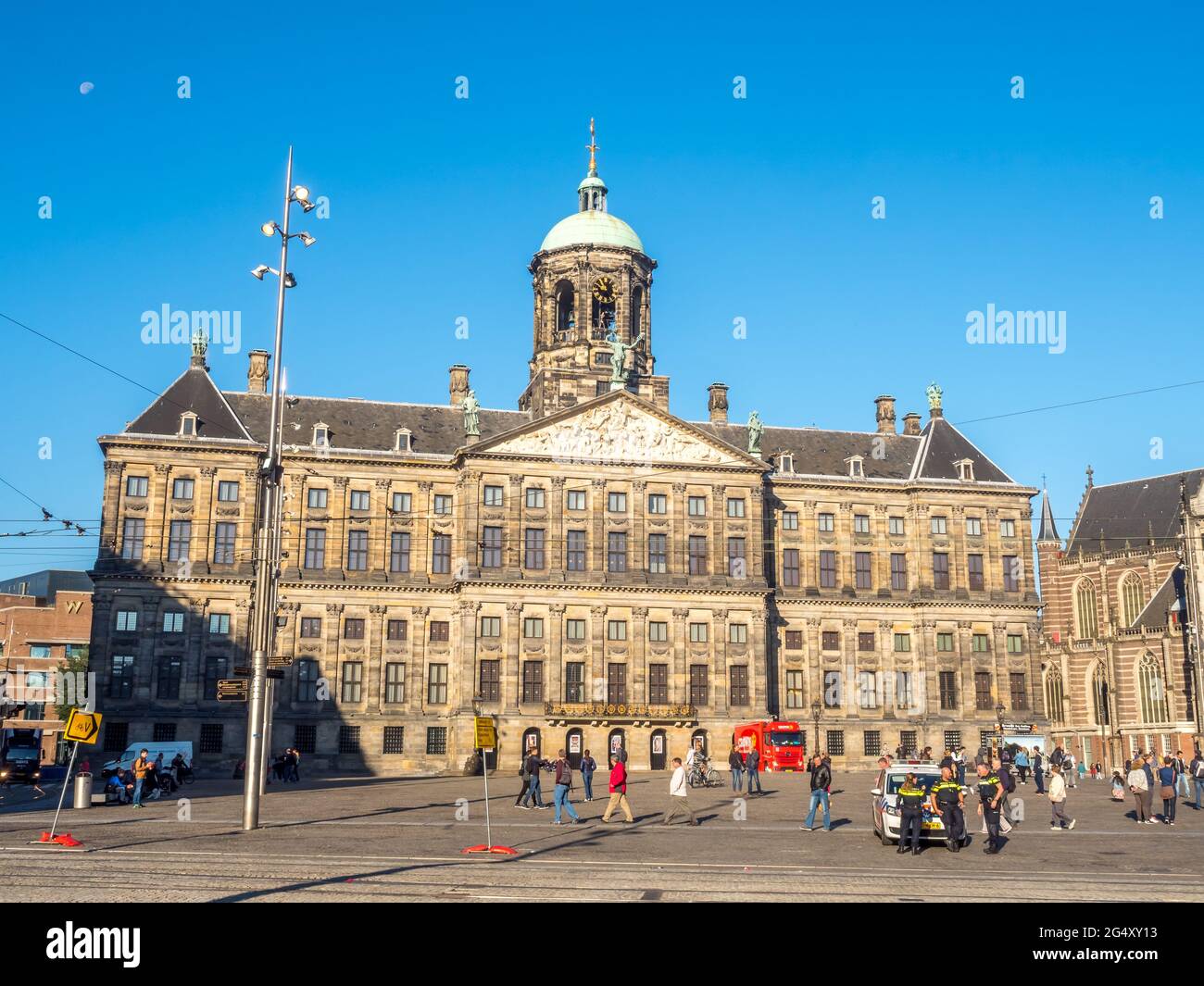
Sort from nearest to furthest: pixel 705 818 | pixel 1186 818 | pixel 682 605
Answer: pixel 705 818 < pixel 1186 818 < pixel 682 605

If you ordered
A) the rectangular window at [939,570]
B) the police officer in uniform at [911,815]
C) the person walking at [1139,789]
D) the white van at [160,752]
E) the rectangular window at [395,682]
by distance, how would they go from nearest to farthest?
the police officer in uniform at [911,815] → the person walking at [1139,789] → the white van at [160,752] → the rectangular window at [395,682] → the rectangular window at [939,570]

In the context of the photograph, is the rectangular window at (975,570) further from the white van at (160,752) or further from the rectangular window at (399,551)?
the white van at (160,752)

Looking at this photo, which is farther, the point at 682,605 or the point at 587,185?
the point at 587,185

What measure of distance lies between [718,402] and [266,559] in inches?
1872

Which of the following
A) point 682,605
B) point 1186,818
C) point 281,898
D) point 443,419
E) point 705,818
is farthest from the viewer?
point 443,419

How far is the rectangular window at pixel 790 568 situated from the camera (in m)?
69.1

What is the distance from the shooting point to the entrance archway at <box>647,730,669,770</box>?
204 feet

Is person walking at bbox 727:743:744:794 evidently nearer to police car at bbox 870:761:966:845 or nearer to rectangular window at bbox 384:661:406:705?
police car at bbox 870:761:966:845

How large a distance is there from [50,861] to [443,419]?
49857mm

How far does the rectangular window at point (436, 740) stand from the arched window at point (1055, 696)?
161ft

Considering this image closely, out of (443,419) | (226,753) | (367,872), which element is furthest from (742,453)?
(367,872)

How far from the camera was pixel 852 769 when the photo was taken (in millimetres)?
66375

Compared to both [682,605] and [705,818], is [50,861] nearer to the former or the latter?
[705,818]

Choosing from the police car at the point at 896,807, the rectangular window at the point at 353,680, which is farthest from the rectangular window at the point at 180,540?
the police car at the point at 896,807
